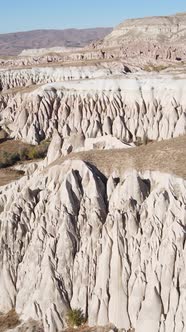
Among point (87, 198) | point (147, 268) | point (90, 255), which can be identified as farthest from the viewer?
point (87, 198)

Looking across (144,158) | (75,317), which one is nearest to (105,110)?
(144,158)

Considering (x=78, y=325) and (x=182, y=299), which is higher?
(x=182, y=299)

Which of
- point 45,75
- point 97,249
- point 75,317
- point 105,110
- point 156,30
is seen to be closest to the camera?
point 75,317

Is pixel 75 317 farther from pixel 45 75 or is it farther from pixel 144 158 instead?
pixel 45 75

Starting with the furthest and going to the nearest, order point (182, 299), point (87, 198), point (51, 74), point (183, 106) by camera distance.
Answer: point (51, 74)
point (183, 106)
point (87, 198)
point (182, 299)

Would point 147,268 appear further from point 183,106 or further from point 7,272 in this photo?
point 183,106

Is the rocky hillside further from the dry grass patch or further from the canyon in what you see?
the canyon

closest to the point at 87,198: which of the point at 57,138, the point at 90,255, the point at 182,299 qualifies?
the point at 90,255
